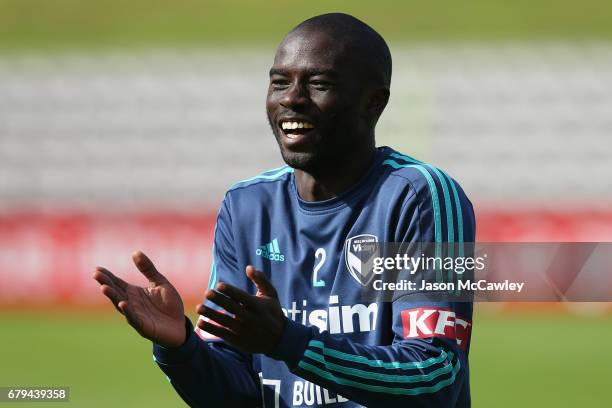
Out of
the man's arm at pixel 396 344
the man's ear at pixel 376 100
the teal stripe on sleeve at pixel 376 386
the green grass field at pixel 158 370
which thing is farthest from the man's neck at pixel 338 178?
the green grass field at pixel 158 370

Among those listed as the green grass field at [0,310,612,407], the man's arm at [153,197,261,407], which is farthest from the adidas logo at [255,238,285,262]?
the green grass field at [0,310,612,407]

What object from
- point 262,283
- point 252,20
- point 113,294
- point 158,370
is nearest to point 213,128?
point 252,20

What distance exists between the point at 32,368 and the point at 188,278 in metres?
4.04

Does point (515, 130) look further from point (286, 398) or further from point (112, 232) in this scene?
point (286, 398)

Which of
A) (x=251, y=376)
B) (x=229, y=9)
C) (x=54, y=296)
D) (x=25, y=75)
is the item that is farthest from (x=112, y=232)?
(x=251, y=376)

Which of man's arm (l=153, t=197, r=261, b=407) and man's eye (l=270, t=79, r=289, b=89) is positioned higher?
man's eye (l=270, t=79, r=289, b=89)

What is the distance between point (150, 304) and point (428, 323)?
853 millimetres

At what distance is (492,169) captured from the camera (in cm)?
1758

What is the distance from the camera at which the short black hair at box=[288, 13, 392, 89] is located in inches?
151

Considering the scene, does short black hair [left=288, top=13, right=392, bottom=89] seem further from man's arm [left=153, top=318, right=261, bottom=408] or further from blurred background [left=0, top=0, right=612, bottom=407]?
blurred background [left=0, top=0, right=612, bottom=407]

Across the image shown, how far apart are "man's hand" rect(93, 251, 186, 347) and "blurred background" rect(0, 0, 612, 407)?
9310 millimetres

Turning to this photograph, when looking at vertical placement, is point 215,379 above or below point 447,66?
below

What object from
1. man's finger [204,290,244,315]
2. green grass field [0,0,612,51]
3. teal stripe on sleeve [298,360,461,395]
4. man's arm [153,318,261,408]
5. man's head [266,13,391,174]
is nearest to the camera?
man's finger [204,290,244,315]

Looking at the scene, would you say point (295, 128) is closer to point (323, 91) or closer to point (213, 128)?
point (323, 91)
